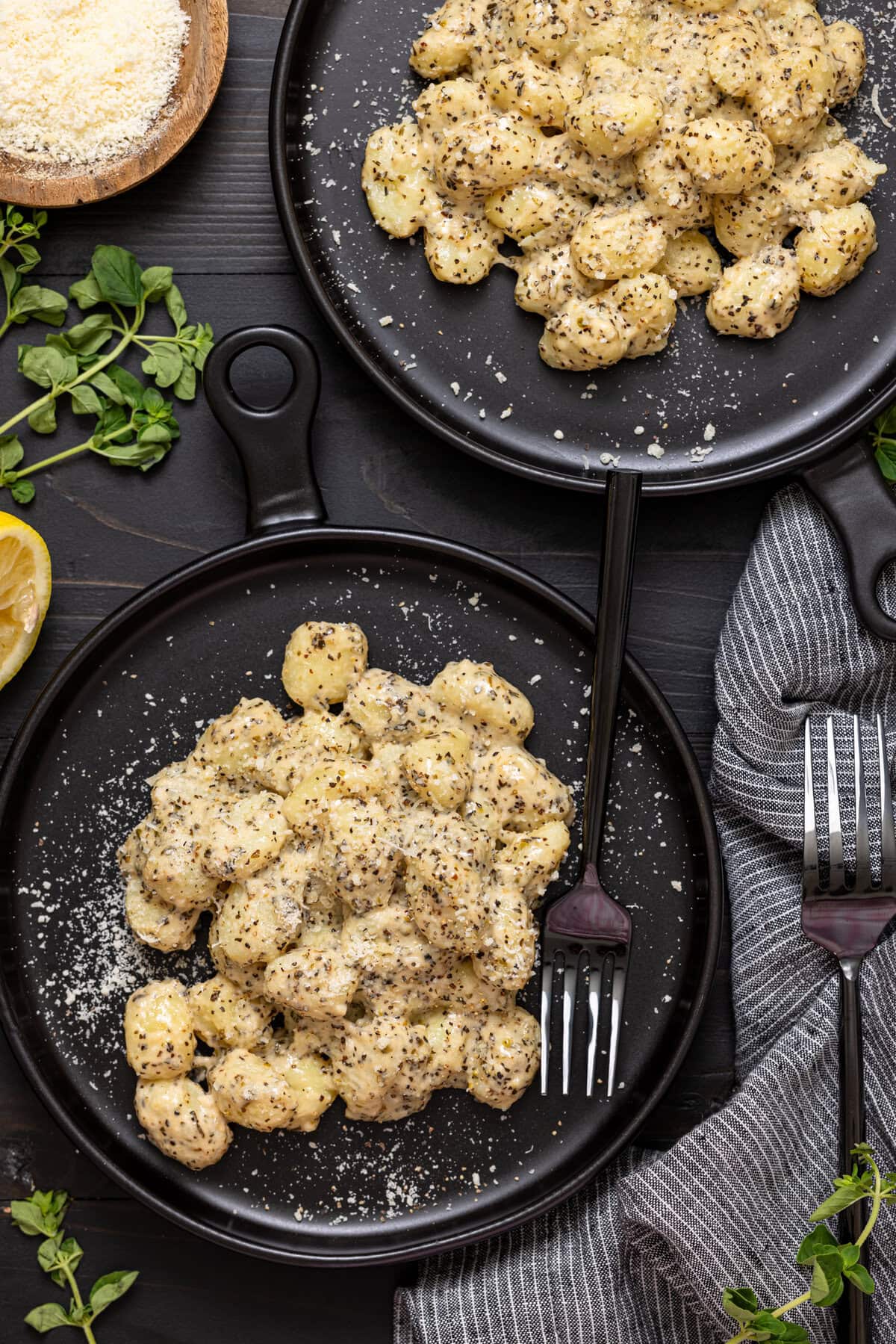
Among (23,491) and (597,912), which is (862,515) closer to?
(597,912)

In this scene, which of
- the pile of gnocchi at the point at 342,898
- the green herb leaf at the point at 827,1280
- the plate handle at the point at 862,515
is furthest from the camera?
the plate handle at the point at 862,515

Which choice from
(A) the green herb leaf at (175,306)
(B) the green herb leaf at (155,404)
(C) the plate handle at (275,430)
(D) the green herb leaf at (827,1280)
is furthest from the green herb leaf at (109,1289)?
(A) the green herb leaf at (175,306)

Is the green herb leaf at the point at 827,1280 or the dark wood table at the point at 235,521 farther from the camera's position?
the dark wood table at the point at 235,521

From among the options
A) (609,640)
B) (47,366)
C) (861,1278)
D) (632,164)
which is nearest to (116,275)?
(47,366)

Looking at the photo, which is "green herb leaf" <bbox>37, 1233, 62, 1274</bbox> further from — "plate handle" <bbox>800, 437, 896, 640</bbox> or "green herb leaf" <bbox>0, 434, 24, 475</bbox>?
"plate handle" <bbox>800, 437, 896, 640</bbox>

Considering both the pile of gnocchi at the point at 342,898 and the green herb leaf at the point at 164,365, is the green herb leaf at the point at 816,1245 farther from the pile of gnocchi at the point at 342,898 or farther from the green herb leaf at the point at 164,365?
the green herb leaf at the point at 164,365

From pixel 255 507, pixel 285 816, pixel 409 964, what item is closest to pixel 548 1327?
pixel 409 964
